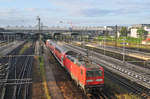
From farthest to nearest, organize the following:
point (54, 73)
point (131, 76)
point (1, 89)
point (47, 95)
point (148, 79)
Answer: point (54, 73) < point (131, 76) < point (148, 79) < point (1, 89) < point (47, 95)

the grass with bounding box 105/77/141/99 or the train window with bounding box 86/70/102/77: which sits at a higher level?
the train window with bounding box 86/70/102/77

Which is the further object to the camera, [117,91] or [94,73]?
[117,91]

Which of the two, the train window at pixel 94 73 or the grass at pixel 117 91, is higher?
the train window at pixel 94 73

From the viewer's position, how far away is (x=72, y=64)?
19438 millimetres

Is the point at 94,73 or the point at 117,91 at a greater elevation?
the point at 94,73

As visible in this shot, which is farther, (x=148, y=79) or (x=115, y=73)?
(x=115, y=73)

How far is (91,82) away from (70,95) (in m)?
2.96

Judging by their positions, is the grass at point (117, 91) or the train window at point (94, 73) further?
the grass at point (117, 91)

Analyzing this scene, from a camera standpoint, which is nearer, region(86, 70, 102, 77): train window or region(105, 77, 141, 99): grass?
region(86, 70, 102, 77): train window

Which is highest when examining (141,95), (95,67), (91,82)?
(95,67)

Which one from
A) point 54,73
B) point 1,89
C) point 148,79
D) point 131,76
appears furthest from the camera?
point 54,73

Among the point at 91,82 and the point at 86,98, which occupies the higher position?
the point at 91,82

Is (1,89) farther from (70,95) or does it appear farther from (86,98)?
(86,98)

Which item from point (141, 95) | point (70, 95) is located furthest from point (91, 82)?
point (141, 95)
